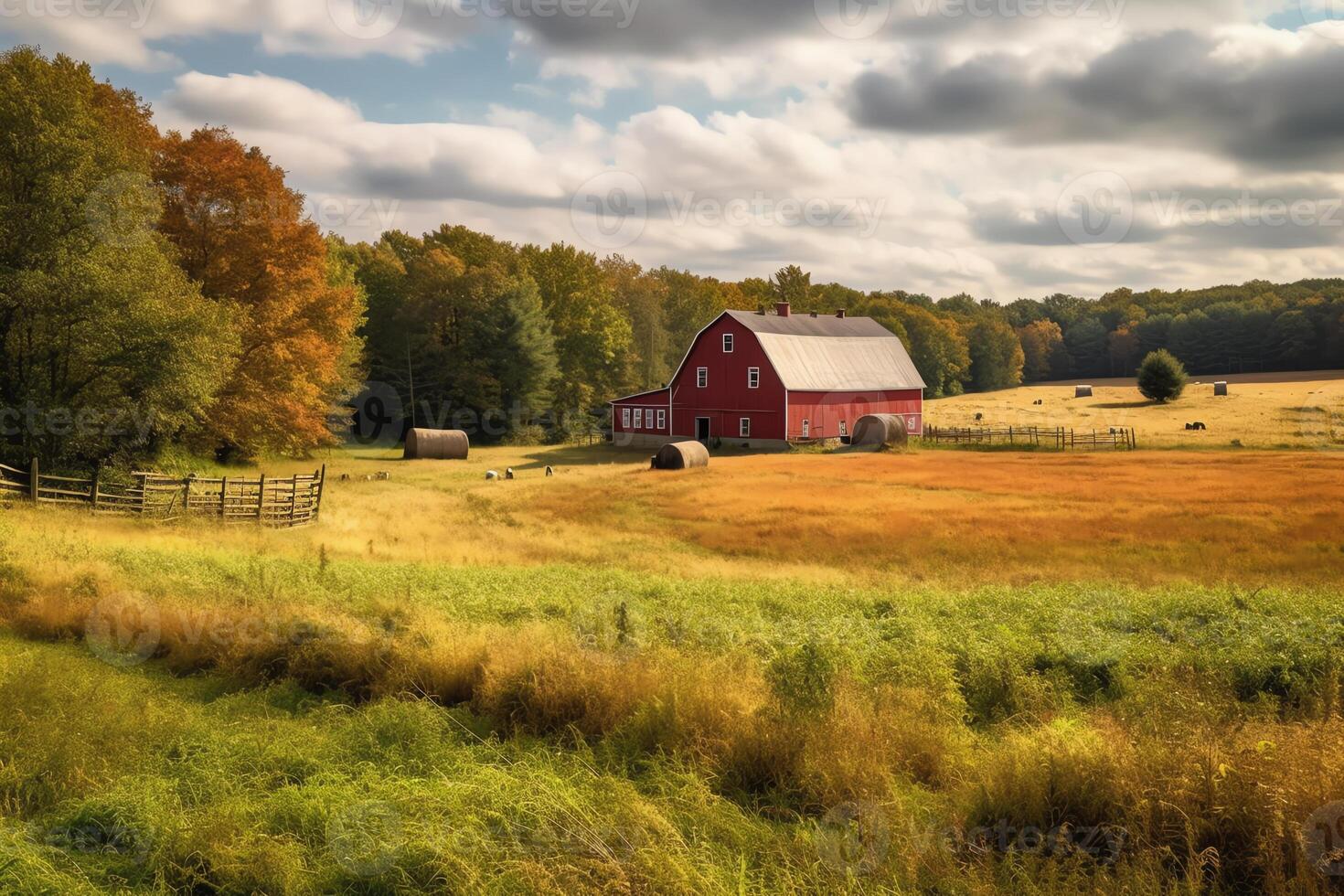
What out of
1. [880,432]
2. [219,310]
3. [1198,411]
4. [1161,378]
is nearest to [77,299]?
[219,310]

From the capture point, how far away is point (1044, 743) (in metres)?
6.58

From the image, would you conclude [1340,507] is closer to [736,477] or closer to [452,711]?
[736,477]

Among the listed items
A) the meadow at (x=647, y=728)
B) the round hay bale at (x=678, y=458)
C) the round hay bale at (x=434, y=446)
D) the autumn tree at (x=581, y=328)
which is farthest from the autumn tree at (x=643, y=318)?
the meadow at (x=647, y=728)

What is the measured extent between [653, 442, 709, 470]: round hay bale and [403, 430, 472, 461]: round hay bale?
1430 centimetres

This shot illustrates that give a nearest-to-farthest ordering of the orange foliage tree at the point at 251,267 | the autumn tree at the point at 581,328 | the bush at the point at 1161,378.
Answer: the orange foliage tree at the point at 251,267
the autumn tree at the point at 581,328
the bush at the point at 1161,378

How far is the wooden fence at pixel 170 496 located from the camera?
20.7m

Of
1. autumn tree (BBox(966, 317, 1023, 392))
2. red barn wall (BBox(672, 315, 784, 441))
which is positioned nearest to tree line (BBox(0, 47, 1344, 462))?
red barn wall (BBox(672, 315, 784, 441))

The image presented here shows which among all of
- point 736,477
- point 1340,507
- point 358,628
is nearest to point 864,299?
point 736,477

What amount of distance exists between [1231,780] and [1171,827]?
0.49 meters

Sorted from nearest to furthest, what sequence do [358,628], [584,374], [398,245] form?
[358,628]
[584,374]
[398,245]

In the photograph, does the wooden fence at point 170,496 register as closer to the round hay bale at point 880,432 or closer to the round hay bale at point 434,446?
the round hay bale at point 434,446

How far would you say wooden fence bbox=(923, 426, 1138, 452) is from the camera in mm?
48344

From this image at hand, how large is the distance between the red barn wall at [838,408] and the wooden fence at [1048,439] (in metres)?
3.05

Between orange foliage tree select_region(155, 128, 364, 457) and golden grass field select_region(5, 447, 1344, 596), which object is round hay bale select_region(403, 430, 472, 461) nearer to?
golden grass field select_region(5, 447, 1344, 596)
